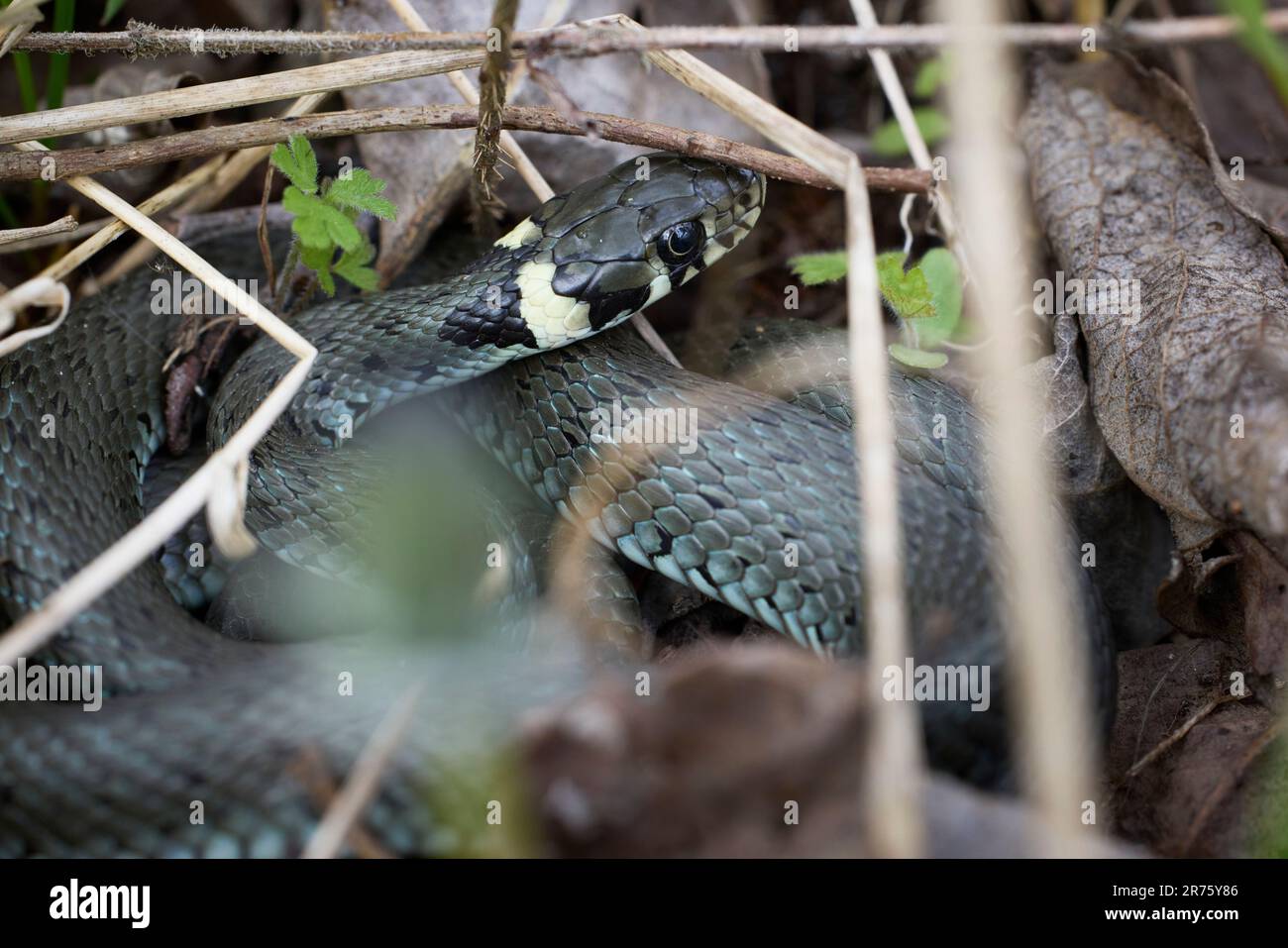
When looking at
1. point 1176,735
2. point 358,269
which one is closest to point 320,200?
point 358,269

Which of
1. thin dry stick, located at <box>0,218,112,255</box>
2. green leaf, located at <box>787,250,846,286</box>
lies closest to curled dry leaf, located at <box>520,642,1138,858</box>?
green leaf, located at <box>787,250,846,286</box>

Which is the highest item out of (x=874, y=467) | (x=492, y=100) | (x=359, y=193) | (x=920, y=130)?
(x=920, y=130)

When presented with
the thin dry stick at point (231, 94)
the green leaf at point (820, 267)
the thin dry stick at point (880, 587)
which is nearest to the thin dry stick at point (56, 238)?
the thin dry stick at point (231, 94)

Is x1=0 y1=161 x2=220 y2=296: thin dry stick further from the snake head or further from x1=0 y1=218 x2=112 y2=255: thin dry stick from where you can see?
the snake head

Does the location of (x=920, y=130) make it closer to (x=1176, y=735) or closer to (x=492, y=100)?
(x=492, y=100)

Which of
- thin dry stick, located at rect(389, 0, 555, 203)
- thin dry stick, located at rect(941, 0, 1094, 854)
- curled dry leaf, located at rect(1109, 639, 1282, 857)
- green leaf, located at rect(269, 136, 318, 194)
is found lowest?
curled dry leaf, located at rect(1109, 639, 1282, 857)
